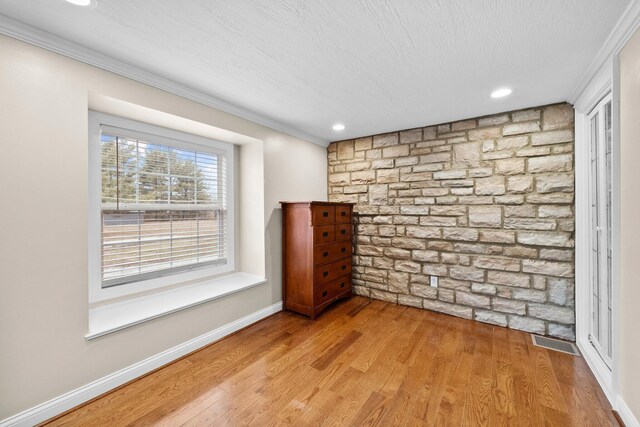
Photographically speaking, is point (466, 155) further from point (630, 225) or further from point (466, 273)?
point (630, 225)

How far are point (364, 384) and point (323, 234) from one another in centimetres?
160

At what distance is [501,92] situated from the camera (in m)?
2.23

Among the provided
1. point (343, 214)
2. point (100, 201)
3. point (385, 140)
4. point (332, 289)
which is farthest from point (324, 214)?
point (100, 201)

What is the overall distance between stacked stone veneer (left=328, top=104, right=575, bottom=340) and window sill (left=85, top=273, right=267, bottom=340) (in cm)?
178

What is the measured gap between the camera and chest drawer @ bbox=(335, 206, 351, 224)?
332 cm

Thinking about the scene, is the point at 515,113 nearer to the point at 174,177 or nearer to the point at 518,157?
the point at 518,157

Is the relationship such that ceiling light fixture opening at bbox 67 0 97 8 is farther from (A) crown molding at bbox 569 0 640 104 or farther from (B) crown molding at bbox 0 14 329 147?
(A) crown molding at bbox 569 0 640 104

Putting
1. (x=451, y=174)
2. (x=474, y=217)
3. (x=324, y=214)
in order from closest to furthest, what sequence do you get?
1. (x=474, y=217)
2. (x=451, y=174)
3. (x=324, y=214)

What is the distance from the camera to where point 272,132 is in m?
3.02

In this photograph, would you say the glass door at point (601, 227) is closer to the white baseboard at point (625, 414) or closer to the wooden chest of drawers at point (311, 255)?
the white baseboard at point (625, 414)

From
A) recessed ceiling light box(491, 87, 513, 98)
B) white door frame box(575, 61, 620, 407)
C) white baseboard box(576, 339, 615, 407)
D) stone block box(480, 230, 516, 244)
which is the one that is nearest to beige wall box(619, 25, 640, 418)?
white baseboard box(576, 339, 615, 407)

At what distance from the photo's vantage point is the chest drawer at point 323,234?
2.96 meters

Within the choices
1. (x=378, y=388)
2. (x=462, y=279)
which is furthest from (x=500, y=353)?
(x=378, y=388)

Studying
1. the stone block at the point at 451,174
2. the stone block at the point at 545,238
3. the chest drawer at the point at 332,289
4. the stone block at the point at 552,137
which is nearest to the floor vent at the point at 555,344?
the stone block at the point at 545,238
